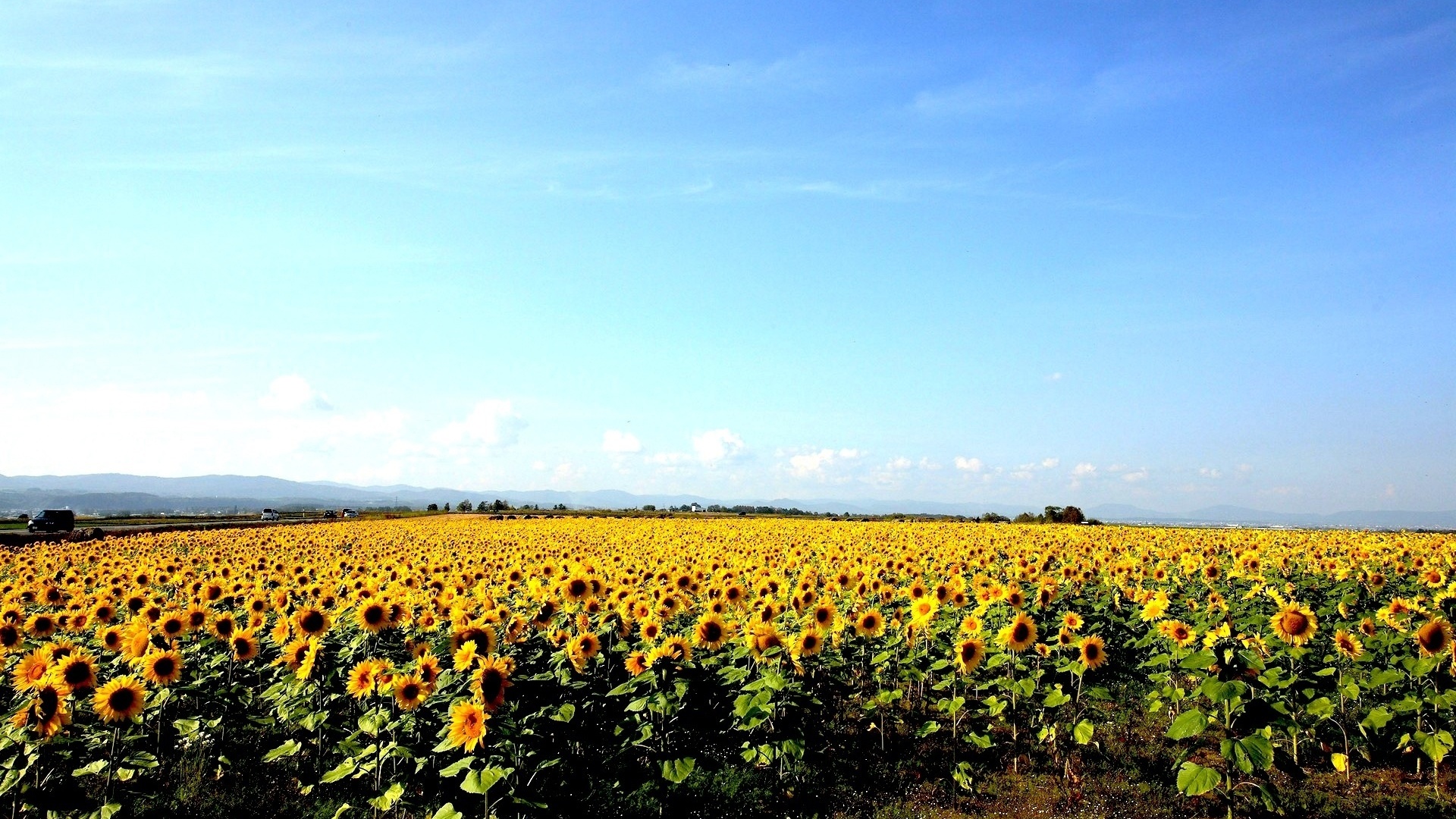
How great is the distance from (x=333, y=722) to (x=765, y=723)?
456 cm

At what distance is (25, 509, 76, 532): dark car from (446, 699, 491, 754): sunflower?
55663 mm

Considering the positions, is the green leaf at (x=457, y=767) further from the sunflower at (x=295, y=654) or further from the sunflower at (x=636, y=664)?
the sunflower at (x=295, y=654)

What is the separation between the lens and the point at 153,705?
7.89 meters

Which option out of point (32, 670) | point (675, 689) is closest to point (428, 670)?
point (675, 689)

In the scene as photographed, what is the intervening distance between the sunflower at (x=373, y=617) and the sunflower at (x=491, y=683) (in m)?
2.07

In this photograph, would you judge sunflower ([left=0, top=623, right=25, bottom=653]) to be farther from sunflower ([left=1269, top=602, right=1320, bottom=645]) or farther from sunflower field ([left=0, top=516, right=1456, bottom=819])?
sunflower ([left=1269, top=602, right=1320, bottom=645])

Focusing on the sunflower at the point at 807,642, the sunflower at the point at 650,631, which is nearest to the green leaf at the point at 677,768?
the sunflower at the point at 650,631

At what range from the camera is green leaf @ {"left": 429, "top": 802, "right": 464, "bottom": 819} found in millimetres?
6707

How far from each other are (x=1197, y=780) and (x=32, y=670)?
34.7 ft

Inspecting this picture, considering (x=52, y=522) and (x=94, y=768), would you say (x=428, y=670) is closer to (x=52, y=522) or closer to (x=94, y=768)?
(x=94, y=768)

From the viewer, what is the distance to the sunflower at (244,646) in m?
9.12

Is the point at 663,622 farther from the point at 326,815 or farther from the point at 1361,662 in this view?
the point at 1361,662

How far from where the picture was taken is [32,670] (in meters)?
7.74

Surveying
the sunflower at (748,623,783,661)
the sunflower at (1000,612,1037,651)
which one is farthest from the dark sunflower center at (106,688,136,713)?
the sunflower at (1000,612,1037,651)
